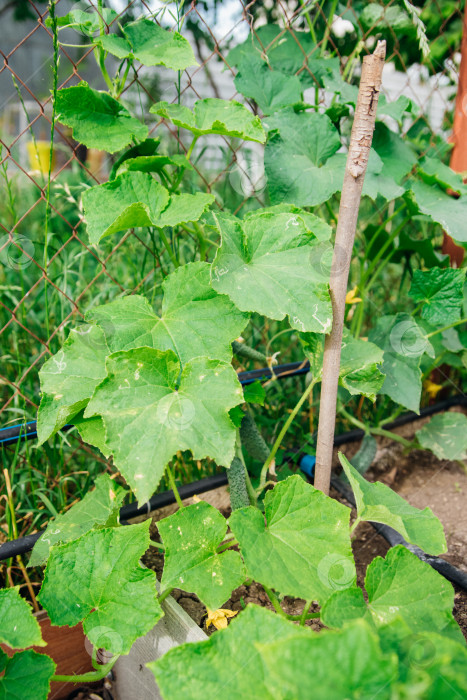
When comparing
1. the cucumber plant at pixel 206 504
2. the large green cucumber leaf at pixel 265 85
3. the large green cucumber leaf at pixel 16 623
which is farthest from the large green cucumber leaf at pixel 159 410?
the large green cucumber leaf at pixel 265 85

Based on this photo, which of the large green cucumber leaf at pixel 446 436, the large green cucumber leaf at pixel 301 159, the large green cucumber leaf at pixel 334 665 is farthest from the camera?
the large green cucumber leaf at pixel 446 436

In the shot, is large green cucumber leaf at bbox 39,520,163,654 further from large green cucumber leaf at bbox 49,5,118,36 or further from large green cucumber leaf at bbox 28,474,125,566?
large green cucumber leaf at bbox 49,5,118,36

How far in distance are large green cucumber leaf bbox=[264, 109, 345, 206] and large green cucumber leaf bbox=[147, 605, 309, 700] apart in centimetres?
88

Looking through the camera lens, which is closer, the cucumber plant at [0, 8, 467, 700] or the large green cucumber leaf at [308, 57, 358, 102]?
the cucumber plant at [0, 8, 467, 700]

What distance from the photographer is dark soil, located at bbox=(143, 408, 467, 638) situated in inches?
45.9

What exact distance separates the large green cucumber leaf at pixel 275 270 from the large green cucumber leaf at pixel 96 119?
0.33 m

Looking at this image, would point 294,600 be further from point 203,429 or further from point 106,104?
point 106,104

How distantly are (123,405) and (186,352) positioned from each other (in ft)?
0.60

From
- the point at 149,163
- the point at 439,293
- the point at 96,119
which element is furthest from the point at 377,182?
the point at 96,119

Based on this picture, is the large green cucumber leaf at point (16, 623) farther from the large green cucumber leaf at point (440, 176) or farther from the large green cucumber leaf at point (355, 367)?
the large green cucumber leaf at point (440, 176)

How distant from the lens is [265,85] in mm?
1410

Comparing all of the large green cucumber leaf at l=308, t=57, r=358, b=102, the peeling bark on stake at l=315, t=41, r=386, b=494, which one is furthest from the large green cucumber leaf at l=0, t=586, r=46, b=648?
the large green cucumber leaf at l=308, t=57, r=358, b=102

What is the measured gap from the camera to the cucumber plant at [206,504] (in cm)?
63

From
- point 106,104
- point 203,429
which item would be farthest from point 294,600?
point 106,104
